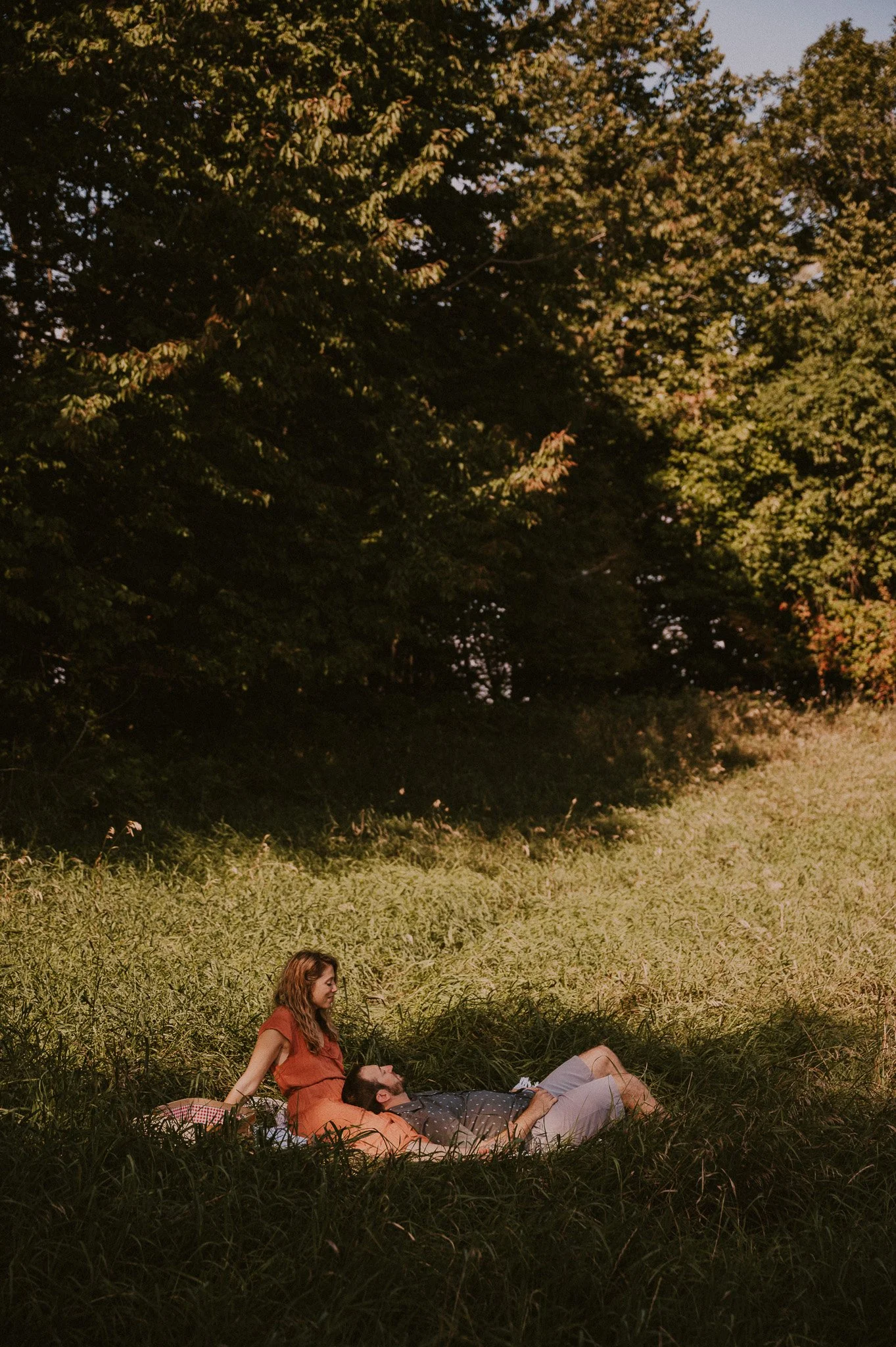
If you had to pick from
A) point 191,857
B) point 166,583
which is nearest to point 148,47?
point 166,583

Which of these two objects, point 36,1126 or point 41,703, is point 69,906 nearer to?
point 36,1126

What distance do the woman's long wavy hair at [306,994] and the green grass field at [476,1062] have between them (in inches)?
20.2

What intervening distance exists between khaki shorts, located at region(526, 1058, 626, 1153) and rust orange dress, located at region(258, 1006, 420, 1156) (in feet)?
1.69

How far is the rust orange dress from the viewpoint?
154 inches

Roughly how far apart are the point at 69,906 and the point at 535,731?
953 cm

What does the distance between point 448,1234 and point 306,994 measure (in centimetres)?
132

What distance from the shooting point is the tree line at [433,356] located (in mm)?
9273

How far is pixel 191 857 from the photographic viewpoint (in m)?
8.01

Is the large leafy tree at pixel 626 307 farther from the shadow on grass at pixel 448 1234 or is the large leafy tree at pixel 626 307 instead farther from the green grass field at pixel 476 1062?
the shadow on grass at pixel 448 1234

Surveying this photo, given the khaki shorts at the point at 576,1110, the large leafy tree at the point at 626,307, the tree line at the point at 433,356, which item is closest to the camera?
the khaki shorts at the point at 576,1110

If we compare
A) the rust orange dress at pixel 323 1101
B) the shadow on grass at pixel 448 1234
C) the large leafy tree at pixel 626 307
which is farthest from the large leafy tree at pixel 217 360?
the shadow on grass at pixel 448 1234

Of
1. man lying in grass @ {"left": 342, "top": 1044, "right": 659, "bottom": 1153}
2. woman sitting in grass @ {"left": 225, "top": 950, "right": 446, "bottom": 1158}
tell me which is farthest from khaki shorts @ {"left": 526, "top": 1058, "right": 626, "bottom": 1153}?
woman sitting in grass @ {"left": 225, "top": 950, "right": 446, "bottom": 1158}

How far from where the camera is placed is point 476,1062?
494 centimetres

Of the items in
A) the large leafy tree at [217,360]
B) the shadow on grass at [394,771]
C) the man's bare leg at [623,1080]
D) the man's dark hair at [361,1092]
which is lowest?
the man's dark hair at [361,1092]
